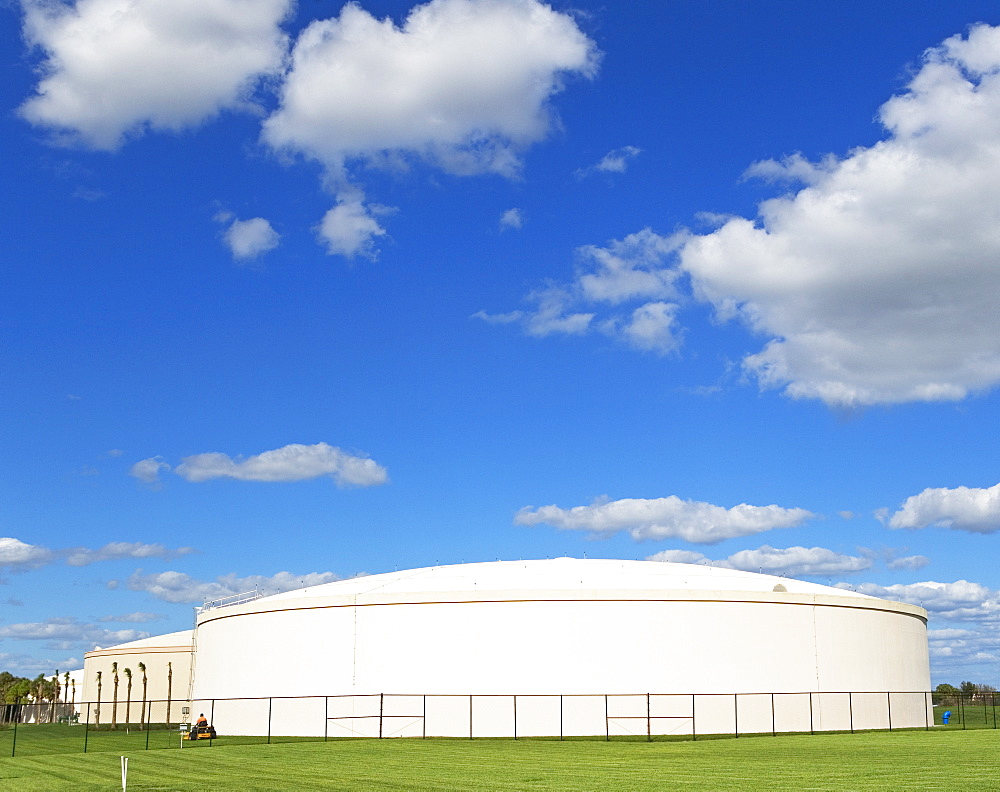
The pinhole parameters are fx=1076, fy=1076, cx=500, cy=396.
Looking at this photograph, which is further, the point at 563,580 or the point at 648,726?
the point at 563,580

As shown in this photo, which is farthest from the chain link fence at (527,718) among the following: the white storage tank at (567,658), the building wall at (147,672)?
the building wall at (147,672)

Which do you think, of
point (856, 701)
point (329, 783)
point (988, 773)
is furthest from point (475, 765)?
point (856, 701)

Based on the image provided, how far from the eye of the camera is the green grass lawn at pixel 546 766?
28.3 meters

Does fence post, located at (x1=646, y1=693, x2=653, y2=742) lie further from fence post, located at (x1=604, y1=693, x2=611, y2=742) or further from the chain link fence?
fence post, located at (x1=604, y1=693, x2=611, y2=742)

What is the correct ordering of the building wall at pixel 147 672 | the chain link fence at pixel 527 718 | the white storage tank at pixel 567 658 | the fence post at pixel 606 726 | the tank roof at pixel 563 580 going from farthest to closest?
the building wall at pixel 147 672
the tank roof at pixel 563 580
the white storage tank at pixel 567 658
the chain link fence at pixel 527 718
the fence post at pixel 606 726

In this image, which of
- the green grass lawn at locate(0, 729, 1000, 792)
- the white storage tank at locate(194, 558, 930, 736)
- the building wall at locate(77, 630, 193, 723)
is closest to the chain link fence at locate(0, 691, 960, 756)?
the white storage tank at locate(194, 558, 930, 736)

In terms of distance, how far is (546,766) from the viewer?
3456 centimetres

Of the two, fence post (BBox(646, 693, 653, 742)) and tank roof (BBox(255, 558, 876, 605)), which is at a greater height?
tank roof (BBox(255, 558, 876, 605))

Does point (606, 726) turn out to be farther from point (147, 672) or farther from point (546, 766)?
point (147, 672)

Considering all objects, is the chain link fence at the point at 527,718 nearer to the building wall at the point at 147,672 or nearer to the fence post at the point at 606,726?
the fence post at the point at 606,726

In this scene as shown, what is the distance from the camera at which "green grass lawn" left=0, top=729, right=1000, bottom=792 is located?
28.3 meters

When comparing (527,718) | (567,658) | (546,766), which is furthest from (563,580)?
(546,766)

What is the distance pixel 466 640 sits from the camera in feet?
188

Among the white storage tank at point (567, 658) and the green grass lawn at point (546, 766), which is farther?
the white storage tank at point (567, 658)
